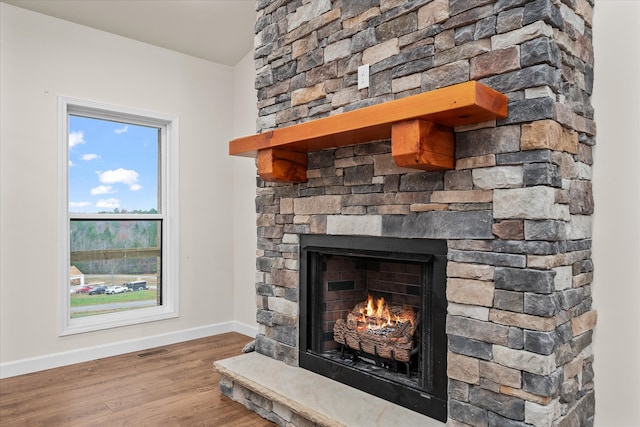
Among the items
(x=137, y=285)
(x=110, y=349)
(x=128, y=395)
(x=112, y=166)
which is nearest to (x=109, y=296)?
(x=137, y=285)

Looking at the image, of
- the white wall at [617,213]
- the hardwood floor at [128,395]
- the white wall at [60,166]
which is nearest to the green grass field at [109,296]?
the white wall at [60,166]

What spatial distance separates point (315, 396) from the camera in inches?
88.7

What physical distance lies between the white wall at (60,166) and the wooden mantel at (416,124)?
2.03m

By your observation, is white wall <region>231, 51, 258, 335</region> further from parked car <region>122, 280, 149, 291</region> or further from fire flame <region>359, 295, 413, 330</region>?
fire flame <region>359, 295, 413, 330</region>

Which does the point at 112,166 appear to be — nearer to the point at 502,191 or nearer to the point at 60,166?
the point at 60,166

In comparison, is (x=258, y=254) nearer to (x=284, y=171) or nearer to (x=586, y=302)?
(x=284, y=171)

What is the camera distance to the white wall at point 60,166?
10.4ft

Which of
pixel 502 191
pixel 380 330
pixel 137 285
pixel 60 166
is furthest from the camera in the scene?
pixel 137 285

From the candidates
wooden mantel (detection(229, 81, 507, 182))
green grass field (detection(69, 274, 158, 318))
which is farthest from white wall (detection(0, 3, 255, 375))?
wooden mantel (detection(229, 81, 507, 182))

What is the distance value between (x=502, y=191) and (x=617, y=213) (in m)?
0.54

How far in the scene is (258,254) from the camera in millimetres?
2941

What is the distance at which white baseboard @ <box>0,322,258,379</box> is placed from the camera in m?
3.18

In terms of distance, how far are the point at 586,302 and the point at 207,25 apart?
3314 millimetres

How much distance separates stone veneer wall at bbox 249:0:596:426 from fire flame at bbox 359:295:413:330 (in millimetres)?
522
